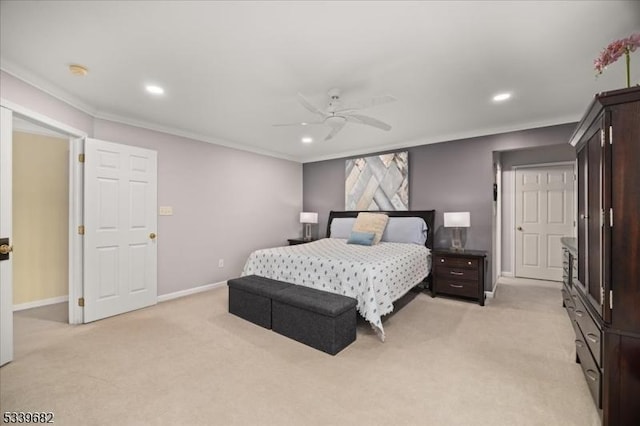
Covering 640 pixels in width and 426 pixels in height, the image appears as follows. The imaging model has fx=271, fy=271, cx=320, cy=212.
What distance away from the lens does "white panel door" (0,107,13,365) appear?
217 centimetres

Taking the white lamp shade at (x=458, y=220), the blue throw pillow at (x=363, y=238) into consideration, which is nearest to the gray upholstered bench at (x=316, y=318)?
the blue throw pillow at (x=363, y=238)

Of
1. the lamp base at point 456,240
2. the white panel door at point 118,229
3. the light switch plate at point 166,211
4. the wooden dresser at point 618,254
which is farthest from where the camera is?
the lamp base at point 456,240

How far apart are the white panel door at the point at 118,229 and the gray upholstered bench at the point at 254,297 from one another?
52.4 inches

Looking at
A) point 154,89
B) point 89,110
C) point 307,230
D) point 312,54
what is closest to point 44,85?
point 89,110

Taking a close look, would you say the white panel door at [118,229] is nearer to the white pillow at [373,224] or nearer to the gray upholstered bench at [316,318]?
the gray upholstered bench at [316,318]

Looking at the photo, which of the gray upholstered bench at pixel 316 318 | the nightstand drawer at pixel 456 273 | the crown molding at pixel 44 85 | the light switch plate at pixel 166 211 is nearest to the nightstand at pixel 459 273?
the nightstand drawer at pixel 456 273

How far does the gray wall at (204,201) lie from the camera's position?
383 cm

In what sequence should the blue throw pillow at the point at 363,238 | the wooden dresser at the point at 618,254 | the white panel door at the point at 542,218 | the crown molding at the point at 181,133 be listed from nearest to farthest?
the wooden dresser at the point at 618,254, the crown molding at the point at 181,133, the blue throw pillow at the point at 363,238, the white panel door at the point at 542,218

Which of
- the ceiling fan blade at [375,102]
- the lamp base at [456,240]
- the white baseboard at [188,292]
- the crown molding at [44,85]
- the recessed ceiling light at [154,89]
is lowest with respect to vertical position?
the white baseboard at [188,292]

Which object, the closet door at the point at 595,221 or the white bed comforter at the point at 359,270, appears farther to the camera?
the white bed comforter at the point at 359,270

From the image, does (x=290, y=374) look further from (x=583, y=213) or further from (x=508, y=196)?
(x=508, y=196)

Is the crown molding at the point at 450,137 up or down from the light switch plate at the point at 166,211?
up

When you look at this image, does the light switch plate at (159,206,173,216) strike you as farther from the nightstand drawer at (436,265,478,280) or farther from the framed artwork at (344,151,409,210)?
the nightstand drawer at (436,265,478,280)

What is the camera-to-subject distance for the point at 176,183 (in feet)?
13.5
